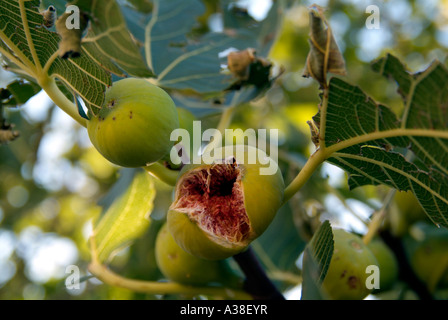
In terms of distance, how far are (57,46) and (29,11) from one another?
0.11 metres

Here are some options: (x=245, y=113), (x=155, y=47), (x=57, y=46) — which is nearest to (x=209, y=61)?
(x=155, y=47)

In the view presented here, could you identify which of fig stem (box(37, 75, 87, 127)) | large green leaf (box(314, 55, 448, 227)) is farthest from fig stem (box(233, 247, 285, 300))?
fig stem (box(37, 75, 87, 127))

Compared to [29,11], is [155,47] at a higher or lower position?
lower

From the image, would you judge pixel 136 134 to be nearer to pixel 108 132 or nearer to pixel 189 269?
pixel 108 132

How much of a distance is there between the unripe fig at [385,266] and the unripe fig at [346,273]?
1.61ft

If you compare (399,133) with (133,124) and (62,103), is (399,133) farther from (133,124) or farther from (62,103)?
(62,103)

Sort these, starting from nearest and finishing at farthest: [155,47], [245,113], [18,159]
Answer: [155,47] < [245,113] < [18,159]

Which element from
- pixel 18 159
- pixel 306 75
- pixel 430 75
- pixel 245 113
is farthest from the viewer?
pixel 18 159

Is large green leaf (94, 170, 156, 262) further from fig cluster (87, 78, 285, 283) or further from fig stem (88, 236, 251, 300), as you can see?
fig cluster (87, 78, 285, 283)

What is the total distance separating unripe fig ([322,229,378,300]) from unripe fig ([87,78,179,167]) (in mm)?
574

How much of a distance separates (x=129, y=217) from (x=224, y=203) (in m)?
0.57

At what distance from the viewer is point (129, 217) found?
152 cm

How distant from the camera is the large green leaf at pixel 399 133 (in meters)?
0.95
